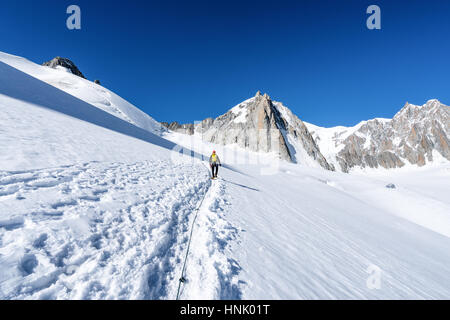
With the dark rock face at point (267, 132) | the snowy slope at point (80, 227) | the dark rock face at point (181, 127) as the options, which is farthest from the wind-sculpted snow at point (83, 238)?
the dark rock face at point (181, 127)

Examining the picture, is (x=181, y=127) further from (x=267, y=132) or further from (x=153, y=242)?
(x=153, y=242)

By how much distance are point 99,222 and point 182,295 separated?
2.28 metres

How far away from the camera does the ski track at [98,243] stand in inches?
93.1

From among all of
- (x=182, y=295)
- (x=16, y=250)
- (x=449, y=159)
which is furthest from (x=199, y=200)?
(x=449, y=159)

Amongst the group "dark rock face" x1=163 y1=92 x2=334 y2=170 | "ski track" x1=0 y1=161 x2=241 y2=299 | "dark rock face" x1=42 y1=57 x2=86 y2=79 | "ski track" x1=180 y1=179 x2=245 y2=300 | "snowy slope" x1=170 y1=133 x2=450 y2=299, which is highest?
"dark rock face" x1=42 y1=57 x2=86 y2=79

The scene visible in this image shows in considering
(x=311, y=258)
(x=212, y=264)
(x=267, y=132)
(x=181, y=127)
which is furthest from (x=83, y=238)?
(x=181, y=127)

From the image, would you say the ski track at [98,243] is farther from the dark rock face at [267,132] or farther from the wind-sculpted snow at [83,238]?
the dark rock face at [267,132]

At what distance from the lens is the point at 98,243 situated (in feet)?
10.5

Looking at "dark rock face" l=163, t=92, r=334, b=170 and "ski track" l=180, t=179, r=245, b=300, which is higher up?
"dark rock face" l=163, t=92, r=334, b=170

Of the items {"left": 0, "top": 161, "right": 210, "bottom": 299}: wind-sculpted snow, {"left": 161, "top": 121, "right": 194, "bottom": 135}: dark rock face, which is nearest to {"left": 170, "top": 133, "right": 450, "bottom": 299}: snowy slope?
{"left": 0, "top": 161, "right": 210, "bottom": 299}: wind-sculpted snow

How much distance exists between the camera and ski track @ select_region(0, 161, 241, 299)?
2.37m

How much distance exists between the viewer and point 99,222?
3.68 m

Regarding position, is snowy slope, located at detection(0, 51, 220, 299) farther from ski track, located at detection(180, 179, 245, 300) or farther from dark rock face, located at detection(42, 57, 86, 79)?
dark rock face, located at detection(42, 57, 86, 79)

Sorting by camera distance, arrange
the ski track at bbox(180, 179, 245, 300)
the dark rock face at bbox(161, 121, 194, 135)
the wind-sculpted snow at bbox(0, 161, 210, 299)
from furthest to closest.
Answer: the dark rock face at bbox(161, 121, 194, 135) < the ski track at bbox(180, 179, 245, 300) < the wind-sculpted snow at bbox(0, 161, 210, 299)
